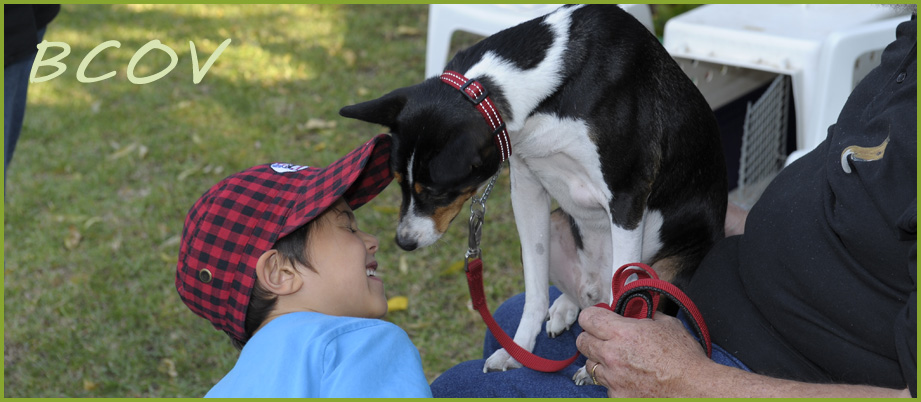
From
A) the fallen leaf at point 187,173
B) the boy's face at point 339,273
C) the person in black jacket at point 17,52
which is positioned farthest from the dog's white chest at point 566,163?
the fallen leaf at point 187,173

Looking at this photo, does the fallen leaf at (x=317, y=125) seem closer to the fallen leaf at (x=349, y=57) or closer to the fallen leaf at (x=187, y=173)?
the fallen leaf at (x=187, y=173)

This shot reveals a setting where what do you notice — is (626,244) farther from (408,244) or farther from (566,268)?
(408,244)

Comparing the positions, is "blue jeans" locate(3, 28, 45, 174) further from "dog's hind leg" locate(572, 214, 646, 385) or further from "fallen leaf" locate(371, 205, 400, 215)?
"dog's hind leg" locate(572, 214, 646, 385)

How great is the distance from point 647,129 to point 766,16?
1.49 metres

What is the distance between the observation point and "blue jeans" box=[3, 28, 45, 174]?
7.33 ft

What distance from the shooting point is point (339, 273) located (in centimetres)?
157

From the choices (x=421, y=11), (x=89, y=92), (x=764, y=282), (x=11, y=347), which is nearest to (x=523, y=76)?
(x=764, y=282)

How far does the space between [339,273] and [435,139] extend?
35 cm

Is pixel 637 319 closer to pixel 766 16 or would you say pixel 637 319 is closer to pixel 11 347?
pixel 766 16

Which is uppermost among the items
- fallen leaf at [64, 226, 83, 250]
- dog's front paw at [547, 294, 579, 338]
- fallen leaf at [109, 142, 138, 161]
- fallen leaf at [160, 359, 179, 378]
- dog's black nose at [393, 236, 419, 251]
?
dog's black nose at [393, 236, 419, 251]

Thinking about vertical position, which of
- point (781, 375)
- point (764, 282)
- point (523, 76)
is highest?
point (523, 76)

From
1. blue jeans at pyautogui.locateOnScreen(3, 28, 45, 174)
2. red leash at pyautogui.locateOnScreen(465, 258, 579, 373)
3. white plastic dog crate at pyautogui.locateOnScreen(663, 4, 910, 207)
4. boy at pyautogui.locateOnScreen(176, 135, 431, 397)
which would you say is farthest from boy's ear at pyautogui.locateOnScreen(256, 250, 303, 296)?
white plastic dog crate at pyautogui.locateOnScreen(663, 4, 910, 207)

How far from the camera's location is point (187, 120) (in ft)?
14.4

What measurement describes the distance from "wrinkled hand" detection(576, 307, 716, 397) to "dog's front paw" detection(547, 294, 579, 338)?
0.44 m
